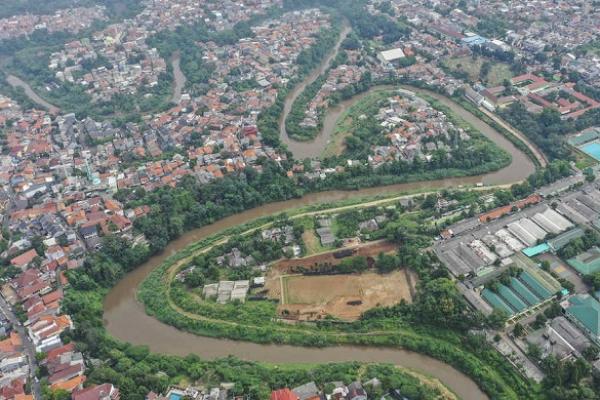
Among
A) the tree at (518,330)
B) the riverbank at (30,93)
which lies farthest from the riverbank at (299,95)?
the riverbank at (30,93)

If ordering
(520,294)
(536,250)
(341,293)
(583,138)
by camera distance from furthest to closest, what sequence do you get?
(583,138), (536,250), (341,293), (520,294)

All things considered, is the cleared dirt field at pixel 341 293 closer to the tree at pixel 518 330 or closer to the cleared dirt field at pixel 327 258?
the cleared dirt field at pixel 327 258

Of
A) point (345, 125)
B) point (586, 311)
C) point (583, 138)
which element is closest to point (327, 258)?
point (586, 311)

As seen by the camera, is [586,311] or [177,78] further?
[177,78]

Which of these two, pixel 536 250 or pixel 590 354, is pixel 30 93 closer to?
pixel 536 250

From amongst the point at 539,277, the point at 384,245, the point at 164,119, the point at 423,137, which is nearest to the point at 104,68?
the point at 164,119

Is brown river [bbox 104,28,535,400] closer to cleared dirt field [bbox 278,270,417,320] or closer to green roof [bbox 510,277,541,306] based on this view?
cleared dirt field [bbox 278,270,417,320]
